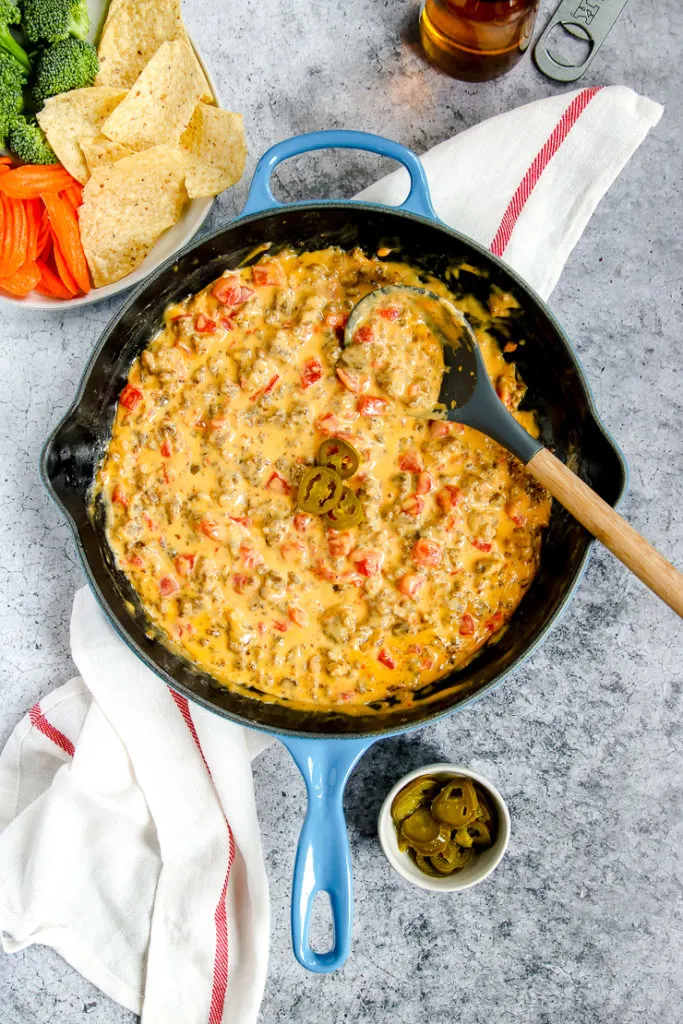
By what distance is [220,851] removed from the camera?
2713 mm

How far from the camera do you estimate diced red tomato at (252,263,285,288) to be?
265 centimetres

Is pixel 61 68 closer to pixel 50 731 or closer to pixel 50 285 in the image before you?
pixel 50 285

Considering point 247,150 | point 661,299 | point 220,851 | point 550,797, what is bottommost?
point 550,797

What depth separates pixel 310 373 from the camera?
2562mm

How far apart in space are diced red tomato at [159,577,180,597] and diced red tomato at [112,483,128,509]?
25 centimetres

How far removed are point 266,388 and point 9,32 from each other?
1.33 meters

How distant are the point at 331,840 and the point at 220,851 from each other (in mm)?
499

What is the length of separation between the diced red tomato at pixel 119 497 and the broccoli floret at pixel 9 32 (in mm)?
1319

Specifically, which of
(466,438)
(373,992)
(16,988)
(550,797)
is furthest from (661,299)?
(16,988)

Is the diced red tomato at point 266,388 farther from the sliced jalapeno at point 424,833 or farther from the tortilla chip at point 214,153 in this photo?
the sliced jalapeno at point 424,833

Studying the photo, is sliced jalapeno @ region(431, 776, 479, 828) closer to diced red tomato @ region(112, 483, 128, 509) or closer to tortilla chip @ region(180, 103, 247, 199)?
diced red tomato @ region(112, 483, 128, 509)

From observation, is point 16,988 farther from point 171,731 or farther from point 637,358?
point 637,358

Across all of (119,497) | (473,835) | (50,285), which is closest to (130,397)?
(119,497)

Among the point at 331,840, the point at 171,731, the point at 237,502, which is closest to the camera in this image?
the point at 331,840
